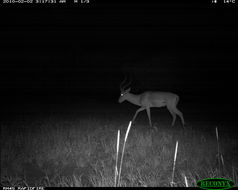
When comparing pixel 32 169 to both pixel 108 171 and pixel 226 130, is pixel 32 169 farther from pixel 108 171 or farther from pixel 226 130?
pixel 226 130

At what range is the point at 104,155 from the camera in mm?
3756

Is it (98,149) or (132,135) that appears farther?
(132,135)

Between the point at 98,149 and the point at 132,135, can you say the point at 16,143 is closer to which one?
the point at 98,149

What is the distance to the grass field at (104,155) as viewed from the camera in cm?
280

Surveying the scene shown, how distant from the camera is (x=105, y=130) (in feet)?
16.9

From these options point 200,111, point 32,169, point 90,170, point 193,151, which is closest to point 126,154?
point 90,170

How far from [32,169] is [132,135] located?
6.91 ft

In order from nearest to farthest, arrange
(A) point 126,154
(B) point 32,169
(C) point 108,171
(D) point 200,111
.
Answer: (C) point 108,171, (B) point 32,169, (A) point 126,154, (D) point 200,111

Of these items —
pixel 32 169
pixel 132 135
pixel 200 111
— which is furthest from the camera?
pixel 200 111

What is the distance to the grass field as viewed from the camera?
2.80 meters

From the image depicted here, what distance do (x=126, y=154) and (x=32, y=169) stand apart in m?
1.41

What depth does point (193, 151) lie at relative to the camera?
3816mm

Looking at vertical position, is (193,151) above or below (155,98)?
below

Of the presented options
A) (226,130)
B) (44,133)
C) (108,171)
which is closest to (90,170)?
(108,171)
